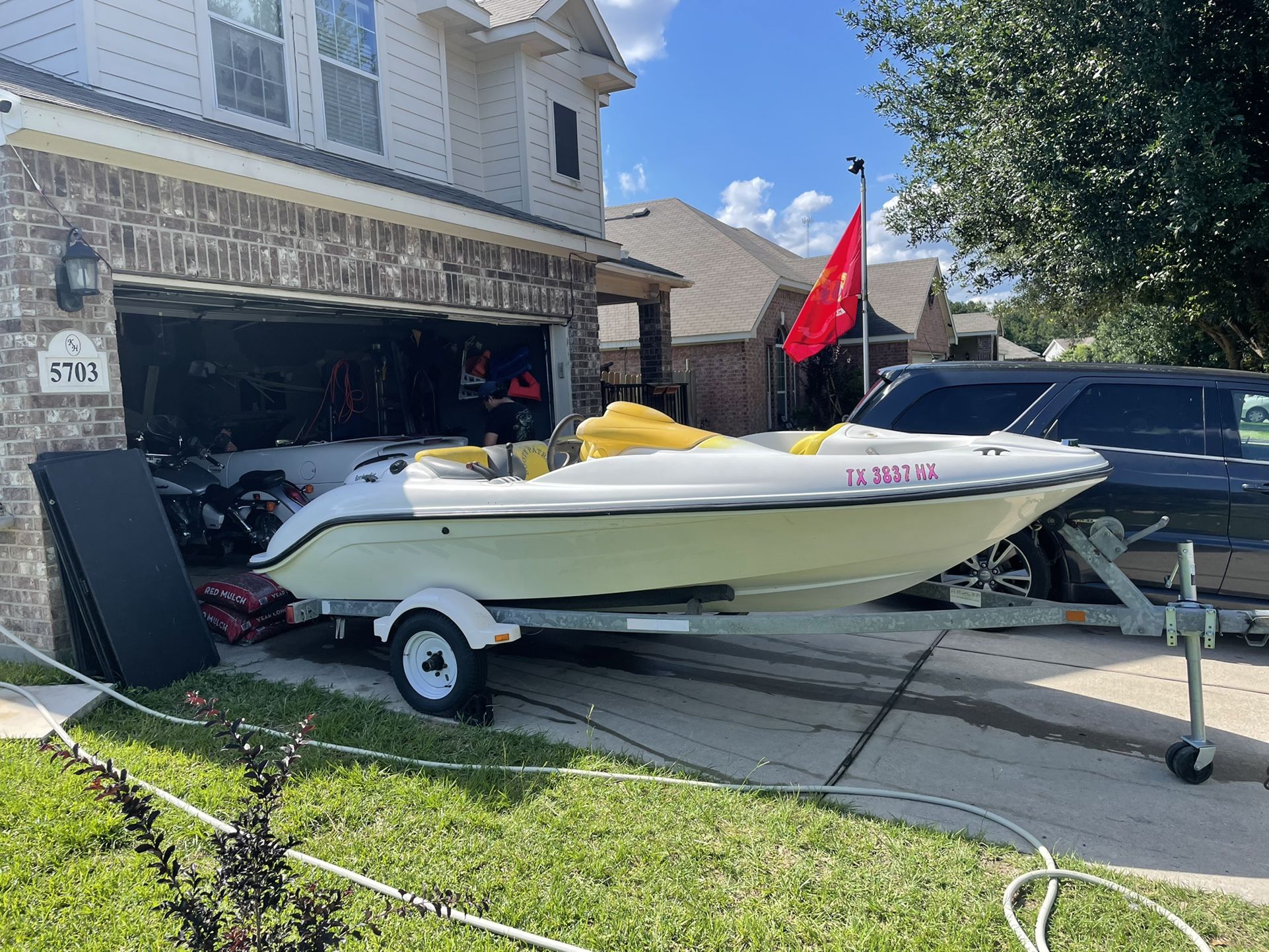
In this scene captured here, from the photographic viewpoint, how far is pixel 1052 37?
29.7 feet

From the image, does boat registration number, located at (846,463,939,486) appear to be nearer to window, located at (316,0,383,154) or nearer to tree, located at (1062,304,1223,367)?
window, located at (316,0,383,154)

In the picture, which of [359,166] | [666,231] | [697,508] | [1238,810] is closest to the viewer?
[1238,810]

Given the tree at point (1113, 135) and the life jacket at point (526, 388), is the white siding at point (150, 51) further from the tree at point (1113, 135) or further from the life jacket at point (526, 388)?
the tree at point (1113, 135)

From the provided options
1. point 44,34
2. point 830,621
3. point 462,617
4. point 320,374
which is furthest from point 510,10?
point 830,621

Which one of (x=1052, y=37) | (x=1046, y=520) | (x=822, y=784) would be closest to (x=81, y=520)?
(x=822, y=784)

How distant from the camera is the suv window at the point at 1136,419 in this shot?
214 inches

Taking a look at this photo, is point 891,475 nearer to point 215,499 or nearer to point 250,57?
point 250,57

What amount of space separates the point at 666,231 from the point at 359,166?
15246mm

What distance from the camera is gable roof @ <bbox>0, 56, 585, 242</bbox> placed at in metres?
5.15

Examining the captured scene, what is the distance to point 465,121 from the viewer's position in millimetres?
10227

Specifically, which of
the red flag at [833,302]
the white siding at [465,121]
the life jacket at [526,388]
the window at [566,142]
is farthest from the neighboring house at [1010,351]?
the life jacket at [526,388]

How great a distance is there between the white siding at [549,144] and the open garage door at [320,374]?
186cm

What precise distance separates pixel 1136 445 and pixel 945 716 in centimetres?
251

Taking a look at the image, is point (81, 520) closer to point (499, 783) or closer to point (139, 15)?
point (499, 783)
